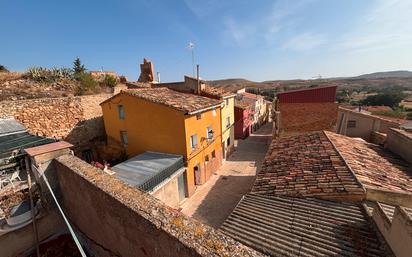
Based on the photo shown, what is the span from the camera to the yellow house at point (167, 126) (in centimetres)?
1246

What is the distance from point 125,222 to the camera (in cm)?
323

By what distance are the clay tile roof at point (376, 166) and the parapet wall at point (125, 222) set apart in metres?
6.92

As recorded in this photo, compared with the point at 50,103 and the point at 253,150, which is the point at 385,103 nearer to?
the point at 253,150

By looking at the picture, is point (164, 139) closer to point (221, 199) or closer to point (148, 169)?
point (148, 169)

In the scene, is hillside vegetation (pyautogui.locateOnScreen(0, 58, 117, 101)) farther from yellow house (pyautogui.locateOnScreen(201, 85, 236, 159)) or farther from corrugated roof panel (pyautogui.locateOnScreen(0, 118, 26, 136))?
yellow house (pyautogui.locateOnScreen(201, 85, 236, 159))

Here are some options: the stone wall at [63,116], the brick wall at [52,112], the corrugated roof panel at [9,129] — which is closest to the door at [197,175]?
the stone wall at [63,116]

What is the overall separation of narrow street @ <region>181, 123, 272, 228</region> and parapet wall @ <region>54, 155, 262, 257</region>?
7943 millimetres

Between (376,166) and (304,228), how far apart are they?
18.5 feet

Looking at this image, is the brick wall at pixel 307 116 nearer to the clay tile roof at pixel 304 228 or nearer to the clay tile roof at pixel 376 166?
the clay tile roof at pixel 376 166

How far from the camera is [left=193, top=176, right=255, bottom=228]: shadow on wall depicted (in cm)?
1167

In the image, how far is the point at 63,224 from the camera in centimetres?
489

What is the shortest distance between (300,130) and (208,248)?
16.8m

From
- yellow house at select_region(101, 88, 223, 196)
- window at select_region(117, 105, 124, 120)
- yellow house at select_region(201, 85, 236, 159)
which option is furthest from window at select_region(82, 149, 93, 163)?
yellow house at select_region(201, 85, 236, 159)

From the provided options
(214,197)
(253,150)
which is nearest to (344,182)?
(214,197)
